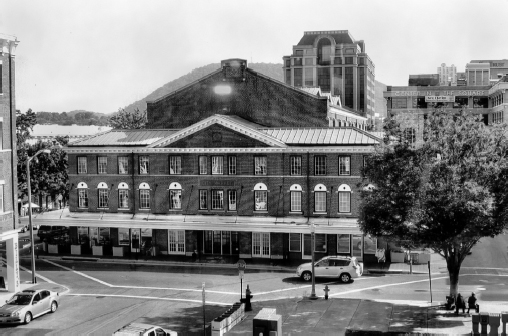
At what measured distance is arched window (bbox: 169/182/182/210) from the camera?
5181 centimetres

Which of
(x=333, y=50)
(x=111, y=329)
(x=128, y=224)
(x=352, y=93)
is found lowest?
(x=111, y=329)

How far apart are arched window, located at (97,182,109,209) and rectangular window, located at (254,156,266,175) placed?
13252 mm

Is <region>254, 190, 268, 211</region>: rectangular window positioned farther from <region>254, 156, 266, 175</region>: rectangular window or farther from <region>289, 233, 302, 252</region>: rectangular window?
<region>289, 233, 302, 252</region>: rectangular window

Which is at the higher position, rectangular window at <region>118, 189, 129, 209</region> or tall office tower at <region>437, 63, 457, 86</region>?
tall office tower at <region>437, 63, 457, 86</region>

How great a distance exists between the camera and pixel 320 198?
4909cm

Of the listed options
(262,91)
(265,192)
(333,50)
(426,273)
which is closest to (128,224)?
(265,192)

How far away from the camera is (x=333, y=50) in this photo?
445 ft

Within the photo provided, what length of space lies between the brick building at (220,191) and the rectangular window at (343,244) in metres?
0.08

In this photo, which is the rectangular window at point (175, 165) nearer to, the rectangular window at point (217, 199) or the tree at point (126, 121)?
the rectangular window at point (217, 199)

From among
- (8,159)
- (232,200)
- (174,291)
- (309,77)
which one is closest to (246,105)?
(232,200)

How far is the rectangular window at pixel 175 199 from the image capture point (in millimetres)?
51906

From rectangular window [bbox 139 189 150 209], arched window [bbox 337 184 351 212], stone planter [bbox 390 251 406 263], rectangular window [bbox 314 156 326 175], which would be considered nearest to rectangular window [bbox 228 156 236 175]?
rectangular window [bbox 314 156 326 175]

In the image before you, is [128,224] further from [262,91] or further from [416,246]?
[416,246]

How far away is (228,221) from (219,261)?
10.4 ft
